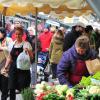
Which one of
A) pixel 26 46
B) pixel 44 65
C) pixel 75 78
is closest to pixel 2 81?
pixel 26 46

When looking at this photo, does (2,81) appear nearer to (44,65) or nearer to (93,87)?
(93,87)

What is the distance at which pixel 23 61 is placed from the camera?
9211mm

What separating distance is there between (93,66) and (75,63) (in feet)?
1.04

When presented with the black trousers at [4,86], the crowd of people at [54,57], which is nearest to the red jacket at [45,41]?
the crowd of people at [54,57]

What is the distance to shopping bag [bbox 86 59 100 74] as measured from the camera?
7293 mm

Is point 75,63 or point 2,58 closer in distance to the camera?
point 75,63

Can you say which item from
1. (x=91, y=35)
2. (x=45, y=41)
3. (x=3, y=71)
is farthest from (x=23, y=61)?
(x=45, y=41)

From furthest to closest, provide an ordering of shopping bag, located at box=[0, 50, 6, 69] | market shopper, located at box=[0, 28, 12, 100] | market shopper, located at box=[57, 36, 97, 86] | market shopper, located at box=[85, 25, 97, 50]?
market shopper, located at box=[85, 25, 97, 50] → shopping bag, located at box=[0, 50, 6, 69] → market shopper, located at box=[0, 28, 12, 100] → market shopper, located at box=[57, 36, 97, 86]

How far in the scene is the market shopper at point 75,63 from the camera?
7.41 metres

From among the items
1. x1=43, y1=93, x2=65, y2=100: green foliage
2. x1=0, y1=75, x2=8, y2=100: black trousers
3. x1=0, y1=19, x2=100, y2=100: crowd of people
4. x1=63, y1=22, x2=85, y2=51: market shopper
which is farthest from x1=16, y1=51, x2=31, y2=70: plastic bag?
x1=63, y1=22, x2=85, y2=51: market shopper

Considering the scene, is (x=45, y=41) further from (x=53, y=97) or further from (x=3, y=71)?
(x=53, y=97)

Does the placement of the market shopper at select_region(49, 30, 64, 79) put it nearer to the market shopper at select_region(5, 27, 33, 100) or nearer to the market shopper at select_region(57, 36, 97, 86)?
the market shopper at select_region(5, 27, 33, 100)

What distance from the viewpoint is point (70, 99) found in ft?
19.0

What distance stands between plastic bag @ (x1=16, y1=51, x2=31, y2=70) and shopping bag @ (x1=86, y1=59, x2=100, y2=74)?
215 cm
